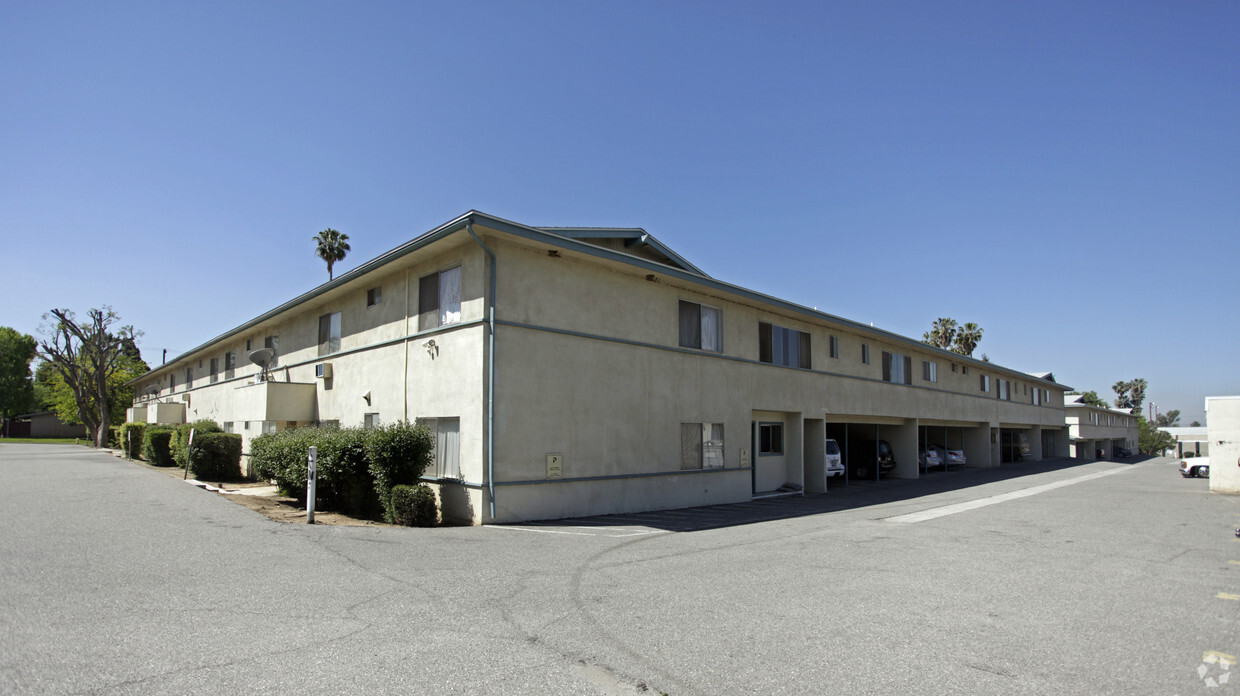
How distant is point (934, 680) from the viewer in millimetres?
4738

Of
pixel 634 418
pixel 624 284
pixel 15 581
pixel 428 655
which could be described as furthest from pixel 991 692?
pixel 624 284

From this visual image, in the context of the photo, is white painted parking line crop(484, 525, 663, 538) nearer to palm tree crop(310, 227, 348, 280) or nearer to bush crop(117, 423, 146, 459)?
bush crop(117, 423, 146, 459)

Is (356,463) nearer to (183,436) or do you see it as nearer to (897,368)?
(183,436)

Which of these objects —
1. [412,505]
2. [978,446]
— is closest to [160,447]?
[412,505]

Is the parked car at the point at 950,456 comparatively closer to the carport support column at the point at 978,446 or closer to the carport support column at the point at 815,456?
the carport support column at the point at 978,446

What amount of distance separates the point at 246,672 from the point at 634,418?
407 inches

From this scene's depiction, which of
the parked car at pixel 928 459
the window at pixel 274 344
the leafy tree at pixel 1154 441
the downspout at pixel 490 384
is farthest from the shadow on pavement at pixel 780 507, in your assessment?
the leafy tree at pixel 1154 441

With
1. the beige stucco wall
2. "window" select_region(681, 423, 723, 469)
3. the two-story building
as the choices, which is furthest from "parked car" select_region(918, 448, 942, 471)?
"window" select_region(681, 423, 723, 469)

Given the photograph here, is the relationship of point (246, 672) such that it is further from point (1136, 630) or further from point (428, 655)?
point (1136, 630)

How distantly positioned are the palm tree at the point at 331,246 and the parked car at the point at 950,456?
3930cm

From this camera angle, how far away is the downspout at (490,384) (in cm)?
1192

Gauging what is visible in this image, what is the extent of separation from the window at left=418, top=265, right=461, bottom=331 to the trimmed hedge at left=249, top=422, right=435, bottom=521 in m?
2.22

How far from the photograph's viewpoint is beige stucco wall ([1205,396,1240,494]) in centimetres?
2020

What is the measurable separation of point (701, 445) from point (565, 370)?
186 inches
